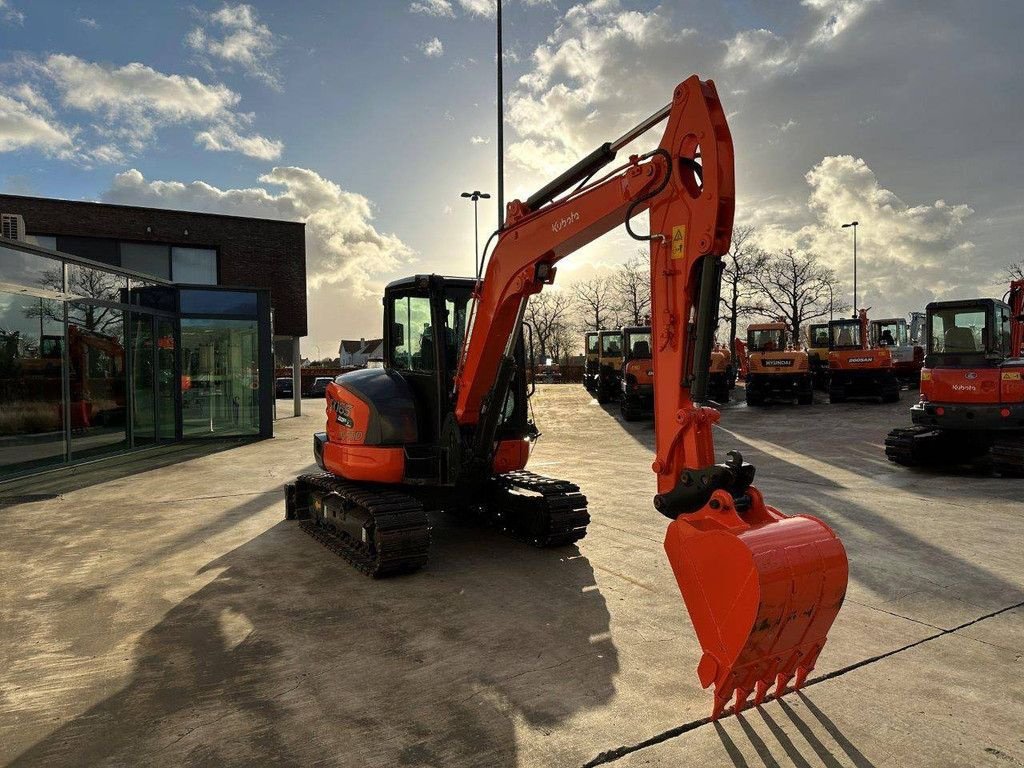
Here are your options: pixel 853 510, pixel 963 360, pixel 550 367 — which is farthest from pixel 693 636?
pixel 550 367

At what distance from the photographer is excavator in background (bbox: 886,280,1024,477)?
35.9 feet

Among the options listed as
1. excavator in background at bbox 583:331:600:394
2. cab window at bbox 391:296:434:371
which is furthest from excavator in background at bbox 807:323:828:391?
cab window at bbox 391:296:434:371

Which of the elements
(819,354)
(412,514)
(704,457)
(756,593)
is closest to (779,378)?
(819,354)

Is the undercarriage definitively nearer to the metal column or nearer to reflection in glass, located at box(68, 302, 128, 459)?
reflection in glass, located at box(68, 302, 128, 459)

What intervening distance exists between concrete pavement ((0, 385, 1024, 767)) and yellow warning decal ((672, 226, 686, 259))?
8.14ft

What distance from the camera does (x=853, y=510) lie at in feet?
28.0

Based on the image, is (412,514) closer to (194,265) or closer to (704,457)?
(704,457)

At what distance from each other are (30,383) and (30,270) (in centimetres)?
219

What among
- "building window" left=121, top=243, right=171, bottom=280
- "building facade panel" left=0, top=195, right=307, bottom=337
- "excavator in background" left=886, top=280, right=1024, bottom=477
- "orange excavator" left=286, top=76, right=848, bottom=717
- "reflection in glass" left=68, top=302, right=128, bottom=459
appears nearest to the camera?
"orange excavator" left=286, top=76, right=848, bottom=717

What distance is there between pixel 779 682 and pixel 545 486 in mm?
3391

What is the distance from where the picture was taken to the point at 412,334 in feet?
22.7

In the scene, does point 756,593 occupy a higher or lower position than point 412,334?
lower

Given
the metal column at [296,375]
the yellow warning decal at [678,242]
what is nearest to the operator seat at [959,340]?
the yellow warning decal at [678,242]

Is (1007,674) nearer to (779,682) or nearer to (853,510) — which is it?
(779,682)
